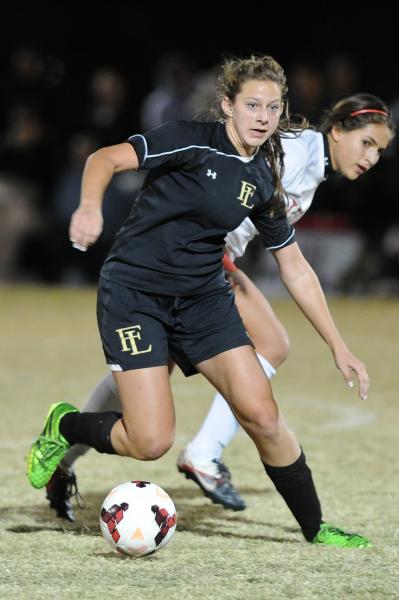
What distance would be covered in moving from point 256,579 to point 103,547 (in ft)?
2.37

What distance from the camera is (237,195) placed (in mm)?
4445

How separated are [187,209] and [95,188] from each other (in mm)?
518

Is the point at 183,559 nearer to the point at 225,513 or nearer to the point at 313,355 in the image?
the point at 225,513

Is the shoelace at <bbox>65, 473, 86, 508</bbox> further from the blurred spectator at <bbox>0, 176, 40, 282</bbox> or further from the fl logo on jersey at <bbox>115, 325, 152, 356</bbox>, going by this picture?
the blurred spectator at <bbox>0, 176, 40, 282</bbox>

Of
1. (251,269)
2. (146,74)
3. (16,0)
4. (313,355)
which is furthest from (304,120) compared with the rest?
(16,0)

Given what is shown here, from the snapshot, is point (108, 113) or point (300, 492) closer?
point (300, 492)

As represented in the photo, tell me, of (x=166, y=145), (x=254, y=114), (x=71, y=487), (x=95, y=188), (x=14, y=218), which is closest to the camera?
(x=95, y=188)

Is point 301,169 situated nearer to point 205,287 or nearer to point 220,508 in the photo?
point 205,287

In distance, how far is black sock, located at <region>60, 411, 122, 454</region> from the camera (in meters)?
4.68

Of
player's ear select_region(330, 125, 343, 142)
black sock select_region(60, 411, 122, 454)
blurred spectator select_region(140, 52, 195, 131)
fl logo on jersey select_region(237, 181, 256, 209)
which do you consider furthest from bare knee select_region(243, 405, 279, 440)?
blurred spectator select_region(140, 52, 195, 131)

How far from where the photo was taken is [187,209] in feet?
14.6

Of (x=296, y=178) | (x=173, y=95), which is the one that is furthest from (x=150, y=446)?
(x=173, y=95)

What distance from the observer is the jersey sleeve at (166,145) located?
14.0 feet

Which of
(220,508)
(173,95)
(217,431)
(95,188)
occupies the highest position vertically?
(173,95)
